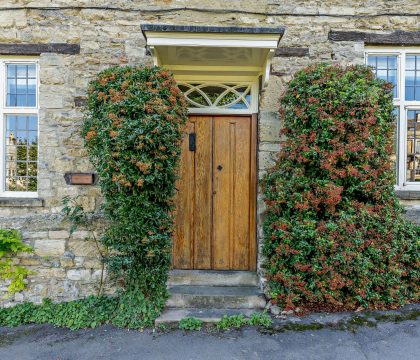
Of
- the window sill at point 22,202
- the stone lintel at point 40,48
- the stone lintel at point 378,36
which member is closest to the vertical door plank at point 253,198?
the stone lintel at point 378,36

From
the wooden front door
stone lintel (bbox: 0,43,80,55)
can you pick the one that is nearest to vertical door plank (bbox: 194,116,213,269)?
the wooden front door

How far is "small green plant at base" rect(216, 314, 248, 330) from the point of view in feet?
11.2

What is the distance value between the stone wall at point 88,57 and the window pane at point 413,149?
462mm

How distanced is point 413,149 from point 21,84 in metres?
5.69

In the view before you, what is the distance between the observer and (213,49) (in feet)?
12.4

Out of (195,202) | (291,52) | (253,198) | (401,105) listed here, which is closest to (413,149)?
(401,105)

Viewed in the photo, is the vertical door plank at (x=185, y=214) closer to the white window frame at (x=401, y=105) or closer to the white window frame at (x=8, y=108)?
the white window frame at (x=8, y=108)

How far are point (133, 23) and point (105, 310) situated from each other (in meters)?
3.77

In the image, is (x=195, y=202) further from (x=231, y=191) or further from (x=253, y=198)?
(x=253, y=198)

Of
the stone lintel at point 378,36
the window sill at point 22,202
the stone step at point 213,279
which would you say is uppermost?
the stone lintel at point 378,36

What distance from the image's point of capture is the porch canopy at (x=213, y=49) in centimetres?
350

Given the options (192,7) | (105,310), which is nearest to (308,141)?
(192,7)

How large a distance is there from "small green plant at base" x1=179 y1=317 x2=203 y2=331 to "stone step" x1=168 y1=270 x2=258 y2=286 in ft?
2.33

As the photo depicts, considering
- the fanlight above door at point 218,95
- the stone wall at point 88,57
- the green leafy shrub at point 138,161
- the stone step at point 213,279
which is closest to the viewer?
the green leafy shrub at point 138,161
